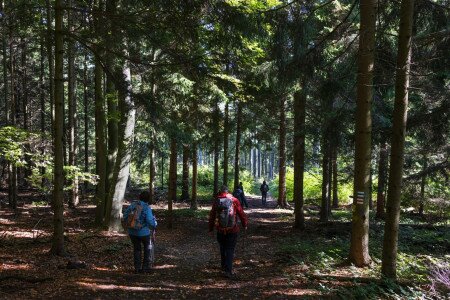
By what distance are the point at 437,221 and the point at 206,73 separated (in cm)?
1359

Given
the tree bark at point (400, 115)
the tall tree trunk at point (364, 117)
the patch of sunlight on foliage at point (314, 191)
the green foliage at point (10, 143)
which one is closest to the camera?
the tree bark at point (400, 115)

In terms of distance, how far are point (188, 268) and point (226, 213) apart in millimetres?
1928

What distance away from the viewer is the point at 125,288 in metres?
6.23

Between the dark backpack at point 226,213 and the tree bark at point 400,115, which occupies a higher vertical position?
the tree bark at point 400,115

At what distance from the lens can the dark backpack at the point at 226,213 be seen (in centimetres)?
729

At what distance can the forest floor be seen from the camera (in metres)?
6.02

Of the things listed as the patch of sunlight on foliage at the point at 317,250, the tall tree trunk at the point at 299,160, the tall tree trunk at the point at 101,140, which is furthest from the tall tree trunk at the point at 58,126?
the tall tree trunk at the point at 299,160

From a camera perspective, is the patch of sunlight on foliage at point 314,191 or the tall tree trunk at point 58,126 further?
the patch of sunlight on foliage at point 314,191

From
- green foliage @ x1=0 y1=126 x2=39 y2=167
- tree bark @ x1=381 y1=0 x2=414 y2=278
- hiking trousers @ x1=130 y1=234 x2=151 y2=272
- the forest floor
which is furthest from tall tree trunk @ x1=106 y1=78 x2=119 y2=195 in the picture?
tree bark @ x1=381 y1=0 x2=414 y2=278

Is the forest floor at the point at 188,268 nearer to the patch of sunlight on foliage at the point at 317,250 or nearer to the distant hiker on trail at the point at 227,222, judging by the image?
the patch of sunlight on foliage at the point at 317,250

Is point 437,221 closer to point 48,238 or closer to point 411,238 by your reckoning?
point 411,238

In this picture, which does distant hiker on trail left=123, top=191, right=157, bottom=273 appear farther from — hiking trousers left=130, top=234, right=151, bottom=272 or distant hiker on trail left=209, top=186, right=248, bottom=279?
distant hiker on trail left=209, top=186, right=248, bottom=279

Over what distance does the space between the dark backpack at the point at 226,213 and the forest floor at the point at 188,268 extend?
3.46 feet

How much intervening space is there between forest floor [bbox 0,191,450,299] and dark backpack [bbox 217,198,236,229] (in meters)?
1.05
